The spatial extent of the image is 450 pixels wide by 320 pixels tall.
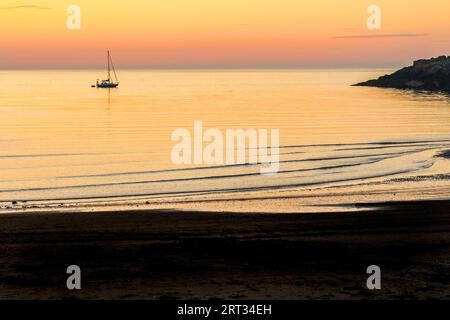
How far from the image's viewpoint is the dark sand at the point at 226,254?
14.6 metres

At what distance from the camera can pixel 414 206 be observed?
25.5 meters

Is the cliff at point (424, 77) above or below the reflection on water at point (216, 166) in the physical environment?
above

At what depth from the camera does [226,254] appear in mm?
17625

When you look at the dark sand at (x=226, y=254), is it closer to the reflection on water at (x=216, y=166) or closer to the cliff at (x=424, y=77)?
the reflection on water at (x=216, y=166)

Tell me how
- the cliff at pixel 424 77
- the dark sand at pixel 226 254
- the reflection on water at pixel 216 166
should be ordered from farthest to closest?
the cliff at pixel 424 77
the reflection on water at pixel 216 166
the dark sand at pixel 226 254

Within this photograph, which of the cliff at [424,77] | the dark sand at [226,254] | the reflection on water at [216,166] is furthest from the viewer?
the cliff at [424,77]

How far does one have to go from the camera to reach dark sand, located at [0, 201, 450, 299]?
48.0ft

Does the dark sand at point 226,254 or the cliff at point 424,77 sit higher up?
the cliff at point 424,77

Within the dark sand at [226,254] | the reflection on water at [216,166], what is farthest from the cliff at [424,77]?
the dark sand at [226,254]

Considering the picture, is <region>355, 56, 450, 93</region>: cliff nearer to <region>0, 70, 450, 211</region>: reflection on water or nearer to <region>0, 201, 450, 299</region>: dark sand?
<region>0, 70, 450, 211</region>: reflection on water

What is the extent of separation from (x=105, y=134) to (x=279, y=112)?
33.5 m

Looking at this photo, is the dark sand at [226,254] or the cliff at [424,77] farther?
the cliff at [424,77]

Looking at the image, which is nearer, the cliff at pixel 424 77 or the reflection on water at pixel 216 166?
the reflection on water at pixel 216 166

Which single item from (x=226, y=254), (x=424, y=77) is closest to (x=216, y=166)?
(x=226, y=254)
